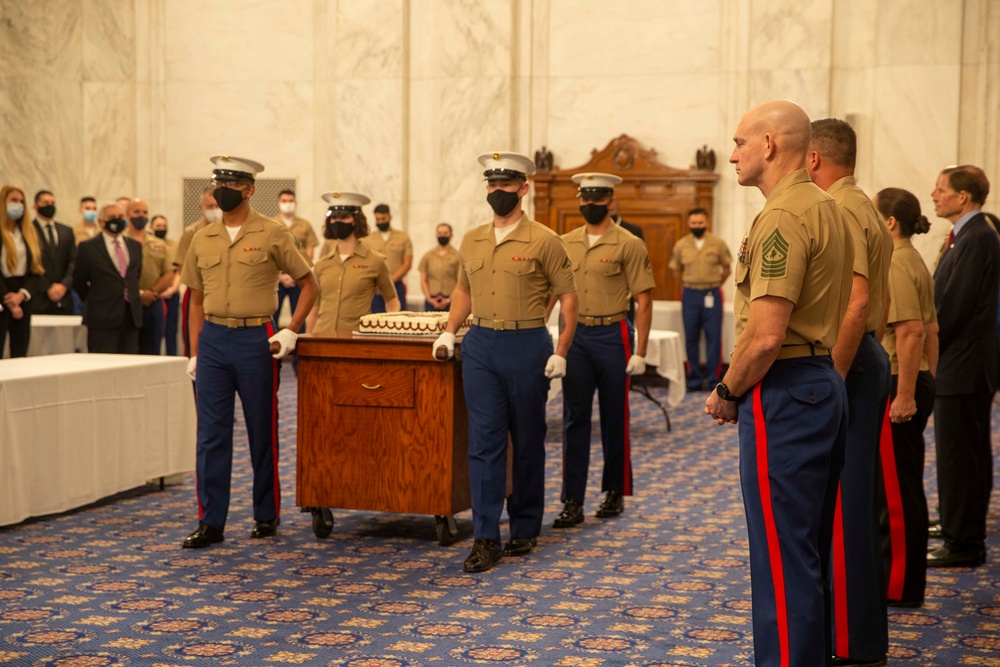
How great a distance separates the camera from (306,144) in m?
15.9

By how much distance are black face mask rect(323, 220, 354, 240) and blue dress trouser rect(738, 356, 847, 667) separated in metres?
4.66

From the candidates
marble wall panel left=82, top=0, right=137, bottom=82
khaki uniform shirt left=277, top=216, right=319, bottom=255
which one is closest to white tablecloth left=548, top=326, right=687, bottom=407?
khaki uniform shirt left=277, top=216, right=319, bottom=255

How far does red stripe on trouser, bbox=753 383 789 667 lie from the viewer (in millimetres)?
3264

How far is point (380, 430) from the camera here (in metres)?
6.11

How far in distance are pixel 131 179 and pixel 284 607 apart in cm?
1249

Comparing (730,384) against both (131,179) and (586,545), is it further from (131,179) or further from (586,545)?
(131,179)

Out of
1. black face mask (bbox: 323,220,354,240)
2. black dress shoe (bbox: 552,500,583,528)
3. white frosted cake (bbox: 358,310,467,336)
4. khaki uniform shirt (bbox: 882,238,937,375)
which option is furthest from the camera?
black face mask (bbox: 323,220,354,240)

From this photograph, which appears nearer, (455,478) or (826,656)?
(826,656)

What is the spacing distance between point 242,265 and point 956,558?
3684 mm

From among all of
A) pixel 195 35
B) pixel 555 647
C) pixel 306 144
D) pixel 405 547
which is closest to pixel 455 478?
pixel 405 547

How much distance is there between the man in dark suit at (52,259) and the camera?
10.7 m

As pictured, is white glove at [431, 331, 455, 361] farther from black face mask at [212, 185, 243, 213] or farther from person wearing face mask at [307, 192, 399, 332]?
person wearing face mask at [307, 192, 399, 332]

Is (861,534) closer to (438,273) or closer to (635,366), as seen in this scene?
(635,366)

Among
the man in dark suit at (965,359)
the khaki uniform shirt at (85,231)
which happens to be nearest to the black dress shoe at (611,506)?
the man in dark suit at (965,359)
